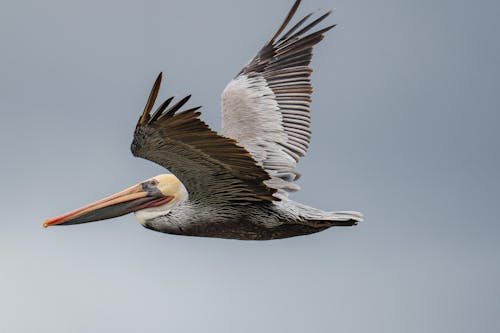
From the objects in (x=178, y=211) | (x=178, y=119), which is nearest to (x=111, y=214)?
(x=178, y=211)

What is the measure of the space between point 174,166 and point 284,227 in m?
1.68

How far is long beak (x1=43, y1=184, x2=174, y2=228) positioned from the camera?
526 inches

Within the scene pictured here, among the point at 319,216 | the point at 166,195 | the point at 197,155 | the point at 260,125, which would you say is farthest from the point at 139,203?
the point at 197,155

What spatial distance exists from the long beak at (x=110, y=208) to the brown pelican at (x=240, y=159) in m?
0.01

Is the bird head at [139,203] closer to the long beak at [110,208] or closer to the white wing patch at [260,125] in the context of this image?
the long beak at [110,208]

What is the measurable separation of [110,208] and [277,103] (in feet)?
8.54

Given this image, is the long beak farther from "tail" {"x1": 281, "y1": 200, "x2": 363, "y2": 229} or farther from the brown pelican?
"tail" {"x1": 281, "y1": 200, "x2": 363, "y2": 229}

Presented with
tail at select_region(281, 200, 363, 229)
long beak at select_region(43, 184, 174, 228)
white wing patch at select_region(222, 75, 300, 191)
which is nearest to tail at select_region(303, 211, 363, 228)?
tail at select_region(281, 200, 363, 229)

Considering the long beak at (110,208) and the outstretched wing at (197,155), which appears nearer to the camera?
the outstretched wing at (197,155)

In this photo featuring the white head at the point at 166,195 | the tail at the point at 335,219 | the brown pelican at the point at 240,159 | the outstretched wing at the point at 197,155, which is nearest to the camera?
the outstretched wing at the point at 197,155

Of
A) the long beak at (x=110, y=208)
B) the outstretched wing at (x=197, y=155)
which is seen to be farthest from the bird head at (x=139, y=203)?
the outstretched wing at (x=197, y=155)

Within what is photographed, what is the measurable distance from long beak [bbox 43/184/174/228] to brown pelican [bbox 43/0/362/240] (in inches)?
0.5

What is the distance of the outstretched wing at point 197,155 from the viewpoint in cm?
1040

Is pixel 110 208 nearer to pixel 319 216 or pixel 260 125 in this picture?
pixel 260 125
